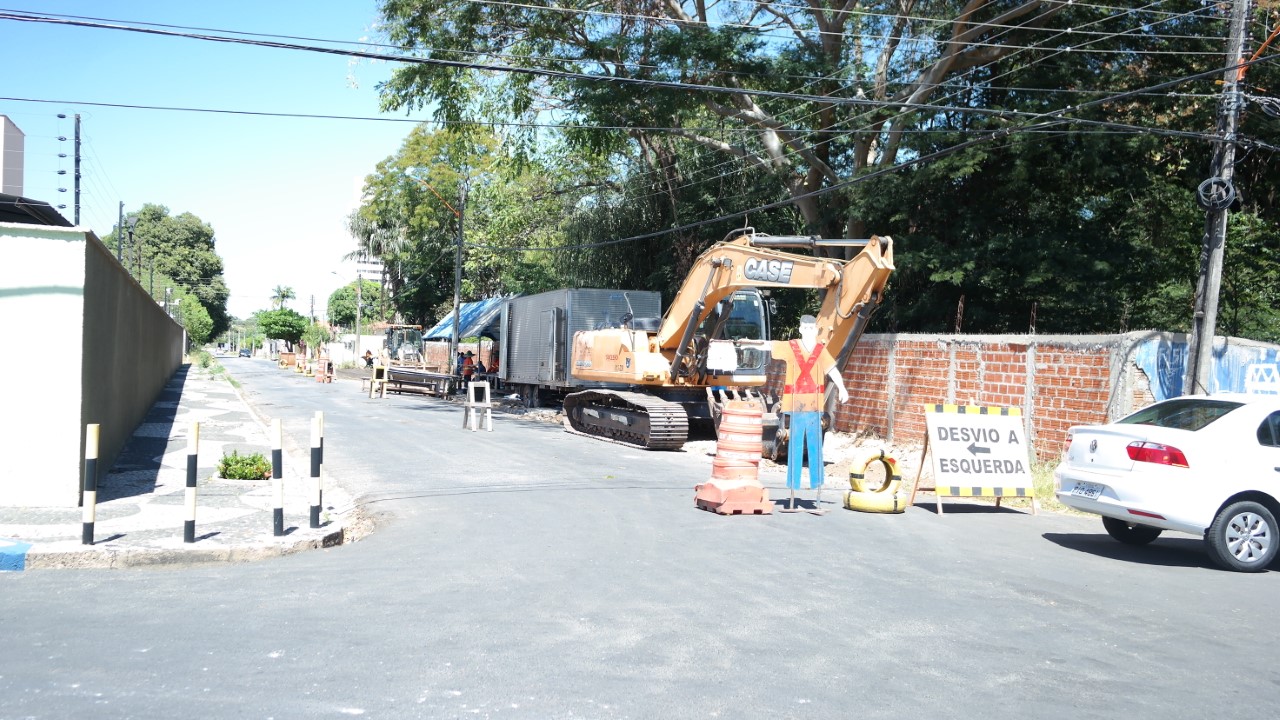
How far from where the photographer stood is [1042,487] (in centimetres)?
1366

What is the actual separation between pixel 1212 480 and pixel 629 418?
12200 mm

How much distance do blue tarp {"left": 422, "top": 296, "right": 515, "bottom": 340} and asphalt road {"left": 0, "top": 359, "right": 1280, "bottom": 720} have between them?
2905cm

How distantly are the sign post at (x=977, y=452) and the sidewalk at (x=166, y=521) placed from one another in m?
6.70

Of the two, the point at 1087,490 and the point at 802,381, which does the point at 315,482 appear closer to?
the point at 802,381

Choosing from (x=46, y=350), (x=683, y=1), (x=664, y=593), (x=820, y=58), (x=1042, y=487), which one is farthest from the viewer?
(x=683, y=1)

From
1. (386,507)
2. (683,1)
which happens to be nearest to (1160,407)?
(386,507)

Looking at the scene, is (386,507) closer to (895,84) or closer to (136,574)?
(136,574)

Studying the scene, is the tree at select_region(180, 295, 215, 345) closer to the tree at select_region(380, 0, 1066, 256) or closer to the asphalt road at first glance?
the tree at select_region(380, 0, 1066, 256)

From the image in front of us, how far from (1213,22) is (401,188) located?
40.2 metres

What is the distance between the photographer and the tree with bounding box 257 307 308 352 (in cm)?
11206

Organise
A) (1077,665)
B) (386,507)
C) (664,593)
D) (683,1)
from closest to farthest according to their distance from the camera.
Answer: (1077,665), (664,593), (386,507), (683,1)

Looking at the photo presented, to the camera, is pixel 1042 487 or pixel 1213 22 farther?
pixel 1213 22

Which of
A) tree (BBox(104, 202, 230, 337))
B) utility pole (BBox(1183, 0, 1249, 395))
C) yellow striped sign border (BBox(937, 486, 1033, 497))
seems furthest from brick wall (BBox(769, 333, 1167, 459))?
tree (BBox(104, 202, 230, 337))

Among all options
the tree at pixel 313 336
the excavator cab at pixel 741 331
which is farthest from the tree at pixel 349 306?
the excavator cab at pixel 741 331
